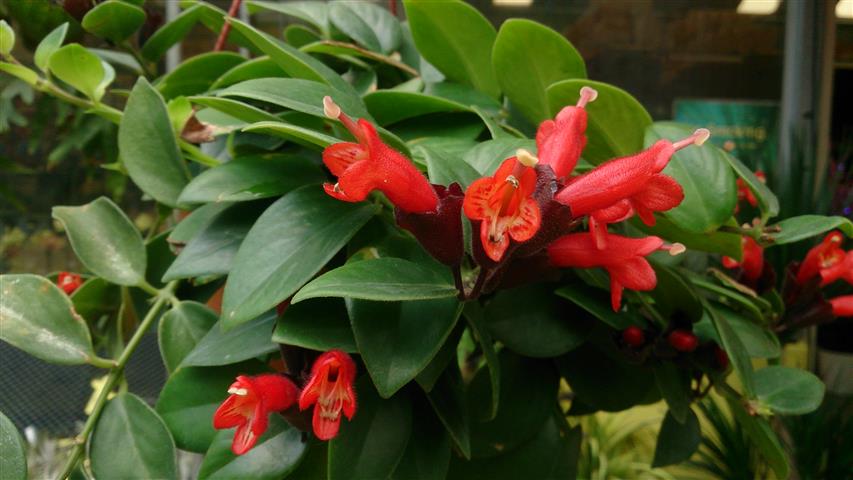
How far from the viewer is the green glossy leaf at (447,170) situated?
275mm

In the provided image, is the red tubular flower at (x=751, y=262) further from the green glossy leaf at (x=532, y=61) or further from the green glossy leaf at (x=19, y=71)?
the green glossy leaf at (x=19, y=71)

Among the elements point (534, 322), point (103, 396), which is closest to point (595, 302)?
point (534, 322)

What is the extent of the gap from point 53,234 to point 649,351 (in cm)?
68

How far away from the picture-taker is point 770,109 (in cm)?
124

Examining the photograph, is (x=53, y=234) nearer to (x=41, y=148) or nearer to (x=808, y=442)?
(x=41, y=148)

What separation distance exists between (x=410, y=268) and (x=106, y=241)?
0.69ft

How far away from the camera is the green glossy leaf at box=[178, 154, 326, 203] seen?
33 cm

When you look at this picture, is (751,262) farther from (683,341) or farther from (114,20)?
(114,20)

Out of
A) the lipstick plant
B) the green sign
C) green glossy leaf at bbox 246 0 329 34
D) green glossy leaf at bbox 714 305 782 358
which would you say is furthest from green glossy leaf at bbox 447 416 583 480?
the green sign

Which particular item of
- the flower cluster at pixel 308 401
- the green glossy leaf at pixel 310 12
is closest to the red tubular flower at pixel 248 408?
the flower cluster at pixel 308 401

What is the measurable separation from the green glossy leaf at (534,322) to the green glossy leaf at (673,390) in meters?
0.05

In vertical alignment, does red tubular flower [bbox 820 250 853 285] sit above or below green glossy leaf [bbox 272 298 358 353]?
below

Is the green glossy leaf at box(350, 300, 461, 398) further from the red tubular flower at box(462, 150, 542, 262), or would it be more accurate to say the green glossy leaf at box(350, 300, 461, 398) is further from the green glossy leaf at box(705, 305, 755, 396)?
the green glossy leaf at box(705, 305, 755, 396)

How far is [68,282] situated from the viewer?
1.50 feet
